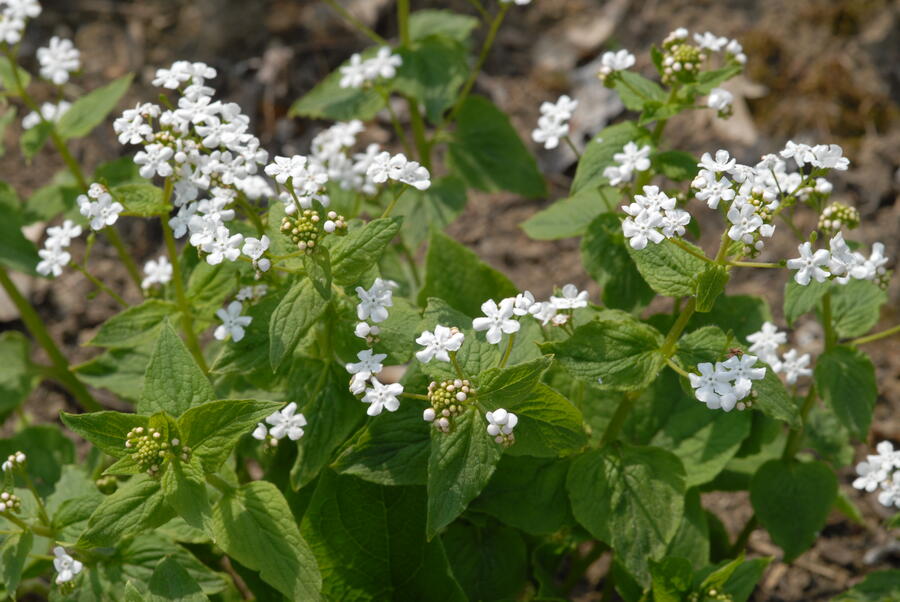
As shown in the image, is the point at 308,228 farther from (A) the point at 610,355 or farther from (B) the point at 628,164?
(B) the point at 628,164

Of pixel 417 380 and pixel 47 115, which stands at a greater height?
pixel 47 115

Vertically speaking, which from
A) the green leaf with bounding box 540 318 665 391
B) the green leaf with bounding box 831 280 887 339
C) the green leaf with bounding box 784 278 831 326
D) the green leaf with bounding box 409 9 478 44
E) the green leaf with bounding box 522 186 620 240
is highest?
the green leaf with bounding box 409 9 478 44

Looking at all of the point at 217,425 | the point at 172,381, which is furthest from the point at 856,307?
the point at 172,381

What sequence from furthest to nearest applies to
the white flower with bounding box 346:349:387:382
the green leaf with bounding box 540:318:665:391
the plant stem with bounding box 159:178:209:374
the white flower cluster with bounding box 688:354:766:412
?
the plant stem with bounding box 159:178:209:374 < the green leaf with bounding box 540:318:665:391 < the white flower with bounding box 346:349:387:382 < the white flower cluster with bounding box 688:354:766:412

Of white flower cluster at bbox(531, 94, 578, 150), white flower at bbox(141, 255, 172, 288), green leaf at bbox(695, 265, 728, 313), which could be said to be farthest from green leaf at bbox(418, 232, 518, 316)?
green leaf at bbox(695, 265, 728, 313)

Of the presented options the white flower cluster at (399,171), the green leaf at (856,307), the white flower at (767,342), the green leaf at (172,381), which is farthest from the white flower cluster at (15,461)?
the green leaf at (856,307)

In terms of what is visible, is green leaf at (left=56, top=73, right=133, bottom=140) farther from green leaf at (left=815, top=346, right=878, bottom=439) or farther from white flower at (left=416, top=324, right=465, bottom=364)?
green leaf at (left=815, top=346, right=878, bottom=439)

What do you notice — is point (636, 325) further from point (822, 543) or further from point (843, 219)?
point (822, 543)
